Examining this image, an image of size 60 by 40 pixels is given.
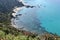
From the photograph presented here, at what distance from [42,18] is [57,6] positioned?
25.1 meters

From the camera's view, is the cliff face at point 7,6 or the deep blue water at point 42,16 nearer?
the deep blue water at point 42,16

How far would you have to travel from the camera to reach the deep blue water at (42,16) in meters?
75.4

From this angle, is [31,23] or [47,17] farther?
[47,17]

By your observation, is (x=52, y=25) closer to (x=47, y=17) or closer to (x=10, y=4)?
(x=47, y=17)

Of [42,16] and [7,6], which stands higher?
[7,6]

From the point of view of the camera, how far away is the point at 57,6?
4380 inches

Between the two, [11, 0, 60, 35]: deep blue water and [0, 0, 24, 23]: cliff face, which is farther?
[0, 0, 24, 23]: cliff face

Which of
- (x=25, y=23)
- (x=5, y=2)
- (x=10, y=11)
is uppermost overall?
(x=5, y=2)

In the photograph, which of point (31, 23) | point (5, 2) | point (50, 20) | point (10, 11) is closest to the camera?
point (31, 23)

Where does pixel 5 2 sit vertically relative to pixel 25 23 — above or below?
above

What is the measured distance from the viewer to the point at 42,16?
9338cm

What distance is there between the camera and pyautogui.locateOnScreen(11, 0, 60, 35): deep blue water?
75.4 m

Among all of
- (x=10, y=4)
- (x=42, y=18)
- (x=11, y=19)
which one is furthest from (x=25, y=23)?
(x=10, y=4)

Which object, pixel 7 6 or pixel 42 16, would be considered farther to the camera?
pixel 7 6
